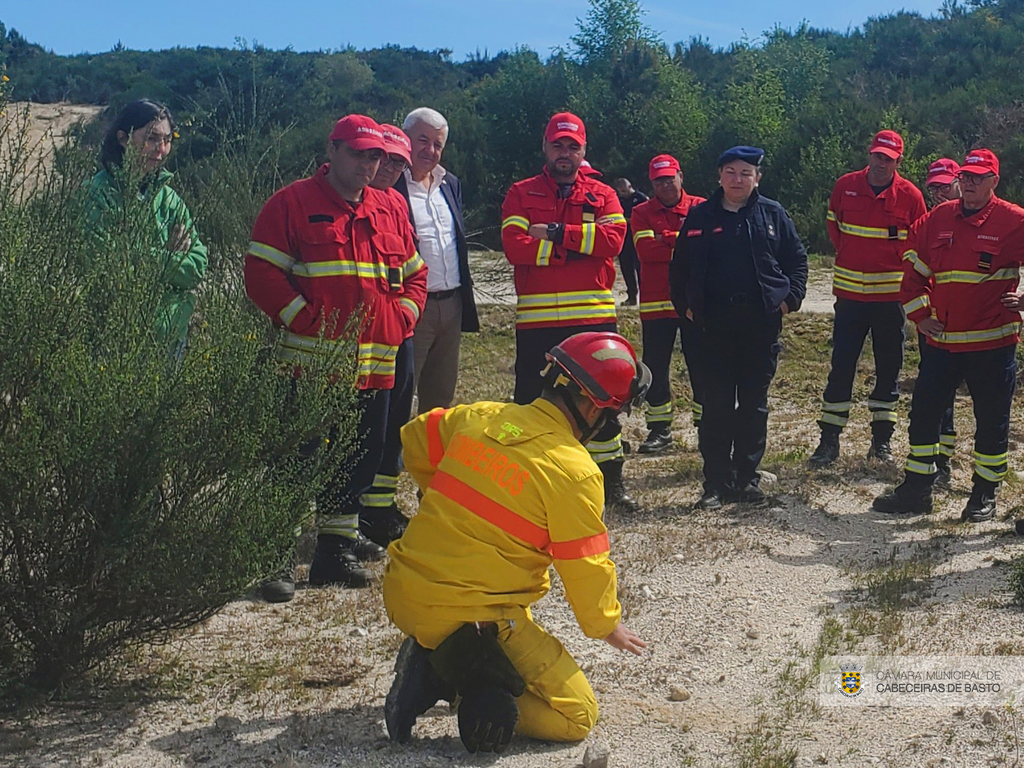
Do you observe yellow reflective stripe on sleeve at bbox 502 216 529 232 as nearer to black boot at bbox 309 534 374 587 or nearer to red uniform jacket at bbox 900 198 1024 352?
black boot at bbox 309 534 374 587

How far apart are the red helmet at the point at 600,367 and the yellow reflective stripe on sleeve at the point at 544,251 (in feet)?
8.92

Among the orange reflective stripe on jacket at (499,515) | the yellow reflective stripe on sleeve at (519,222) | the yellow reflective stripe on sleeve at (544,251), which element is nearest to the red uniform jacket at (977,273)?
the yellow reflective stripe on sleeve at (544,251)

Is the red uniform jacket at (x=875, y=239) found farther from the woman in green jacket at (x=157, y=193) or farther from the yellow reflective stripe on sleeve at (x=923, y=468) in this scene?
the woman in green jacket at (x=157, y=193)

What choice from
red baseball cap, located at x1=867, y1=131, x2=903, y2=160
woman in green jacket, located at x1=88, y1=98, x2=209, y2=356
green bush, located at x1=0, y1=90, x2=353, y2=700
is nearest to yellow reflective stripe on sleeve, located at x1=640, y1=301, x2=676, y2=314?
red baseball cap, located at x1=867, y1=131, x2=903, y2=160

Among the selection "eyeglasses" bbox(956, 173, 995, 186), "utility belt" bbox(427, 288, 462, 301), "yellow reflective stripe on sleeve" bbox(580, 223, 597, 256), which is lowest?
"utility belt" bbox(427, 288, 462, 301)

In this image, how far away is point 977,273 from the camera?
706 cm

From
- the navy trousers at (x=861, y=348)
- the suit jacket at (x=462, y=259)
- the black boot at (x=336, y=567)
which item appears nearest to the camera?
the black boot at (x=336, y=567)

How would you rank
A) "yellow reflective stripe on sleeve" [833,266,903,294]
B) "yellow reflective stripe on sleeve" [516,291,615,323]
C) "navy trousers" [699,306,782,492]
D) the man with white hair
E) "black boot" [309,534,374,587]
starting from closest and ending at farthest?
"black boot" [309,534,374,587] → the man with white hair → "yellow reflective stripe on sleeve" [516,291,615,323] → "navy trousers" [699,306,782,492] → "yellow reflective stripe on sleeve" [833,266,903,294]

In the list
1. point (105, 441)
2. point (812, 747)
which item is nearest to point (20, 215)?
point (105, 441)

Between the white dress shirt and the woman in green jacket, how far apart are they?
1289mm

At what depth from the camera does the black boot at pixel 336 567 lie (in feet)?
18.9

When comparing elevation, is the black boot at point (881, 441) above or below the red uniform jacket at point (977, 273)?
below

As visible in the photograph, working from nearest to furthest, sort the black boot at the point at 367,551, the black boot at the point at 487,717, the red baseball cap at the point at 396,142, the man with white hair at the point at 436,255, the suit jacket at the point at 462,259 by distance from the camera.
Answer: the black boot at the point at 487,717 < the red baseball cap at the point at 396,142 < the black boot at the point at 367,551 < the man with white hair at the point at 436,255 < the suit jacket at the point at 462,259

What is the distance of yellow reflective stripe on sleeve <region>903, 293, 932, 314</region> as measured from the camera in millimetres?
7309
